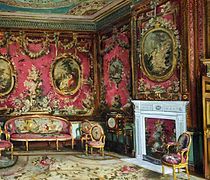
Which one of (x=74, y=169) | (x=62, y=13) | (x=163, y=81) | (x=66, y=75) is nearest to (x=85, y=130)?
(x=66, y=75)

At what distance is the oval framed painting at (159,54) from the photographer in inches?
305

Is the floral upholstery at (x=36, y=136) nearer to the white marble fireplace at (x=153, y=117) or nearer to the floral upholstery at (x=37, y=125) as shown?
the floral upholstery at (x=37, y=125)

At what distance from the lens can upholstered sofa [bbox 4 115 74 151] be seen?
1029 cm

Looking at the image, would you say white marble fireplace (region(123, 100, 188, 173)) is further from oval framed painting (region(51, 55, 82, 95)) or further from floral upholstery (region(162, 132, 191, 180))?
oval framed painting (region(51, 55, 82, 95))

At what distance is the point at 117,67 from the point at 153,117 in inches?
101

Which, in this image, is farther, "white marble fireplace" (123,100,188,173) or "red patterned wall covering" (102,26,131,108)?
"red patterned wall covering" (102,26,131,108)

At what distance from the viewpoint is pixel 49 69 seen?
11.5m

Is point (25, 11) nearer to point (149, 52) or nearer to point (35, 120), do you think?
point (35, 120)

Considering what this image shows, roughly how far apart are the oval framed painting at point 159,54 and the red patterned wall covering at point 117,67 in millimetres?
1086

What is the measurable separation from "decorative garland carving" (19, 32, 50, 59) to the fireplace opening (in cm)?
473

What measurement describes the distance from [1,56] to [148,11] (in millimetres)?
5250

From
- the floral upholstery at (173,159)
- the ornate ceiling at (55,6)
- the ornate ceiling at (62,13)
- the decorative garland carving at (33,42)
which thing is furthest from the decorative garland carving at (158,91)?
the decorative garland carving at (33,42)

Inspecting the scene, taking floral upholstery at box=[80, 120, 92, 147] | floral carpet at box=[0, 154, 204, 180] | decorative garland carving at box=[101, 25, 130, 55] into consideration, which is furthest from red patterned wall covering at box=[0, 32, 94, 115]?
floral carpet at box=[0, 154, 204, 180]

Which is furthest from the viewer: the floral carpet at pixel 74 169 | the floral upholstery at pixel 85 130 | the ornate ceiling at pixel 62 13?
the floral upholstery at pixel 85 130
